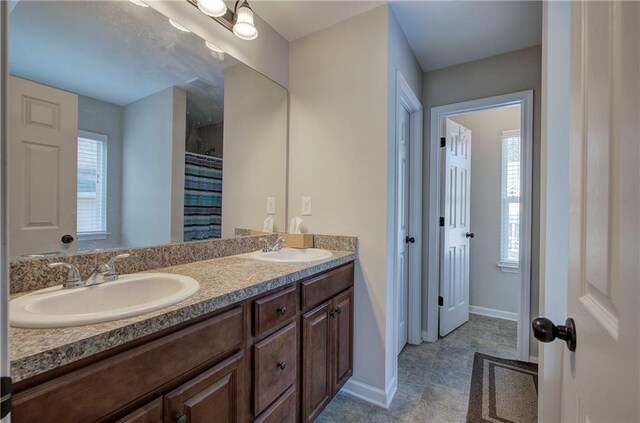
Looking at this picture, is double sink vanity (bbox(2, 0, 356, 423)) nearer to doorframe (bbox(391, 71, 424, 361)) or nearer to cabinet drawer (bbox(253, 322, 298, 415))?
cabinet drawer (bbox(253, 322, 298, 415))

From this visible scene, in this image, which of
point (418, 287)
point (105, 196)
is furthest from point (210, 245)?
point (418, 287)

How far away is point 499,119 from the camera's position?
298cm

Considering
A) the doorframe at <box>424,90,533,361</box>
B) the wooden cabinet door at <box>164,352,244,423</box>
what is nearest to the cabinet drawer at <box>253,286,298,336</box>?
the wooden cabinet door at <box>164,352,244,423</box>

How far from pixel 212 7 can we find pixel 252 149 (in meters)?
0.79

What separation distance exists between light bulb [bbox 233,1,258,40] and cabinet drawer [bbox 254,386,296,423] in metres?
1.80

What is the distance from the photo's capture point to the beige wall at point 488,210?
2.94 meters

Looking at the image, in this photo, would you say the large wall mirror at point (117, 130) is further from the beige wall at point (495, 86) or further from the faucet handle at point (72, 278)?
the beige wall at point (495, 86)

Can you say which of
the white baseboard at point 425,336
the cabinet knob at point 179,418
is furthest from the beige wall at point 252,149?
the white baseboard at point 425,336

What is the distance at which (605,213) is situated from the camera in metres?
0.41

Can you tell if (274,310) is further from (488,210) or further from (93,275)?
(488,210)

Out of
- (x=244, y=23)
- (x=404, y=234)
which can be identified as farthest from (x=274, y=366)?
(x=244, y=23)

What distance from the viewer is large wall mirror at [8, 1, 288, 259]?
3.05 feet

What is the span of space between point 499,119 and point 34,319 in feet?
12.2

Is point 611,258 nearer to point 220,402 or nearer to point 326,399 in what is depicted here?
point 220,402
